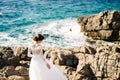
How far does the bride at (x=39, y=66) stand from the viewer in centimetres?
1183

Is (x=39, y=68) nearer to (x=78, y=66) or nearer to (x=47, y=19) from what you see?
(x=78, y=66)

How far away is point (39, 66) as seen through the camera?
1199 cm

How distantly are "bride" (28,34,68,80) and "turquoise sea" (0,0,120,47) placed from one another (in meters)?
18.8

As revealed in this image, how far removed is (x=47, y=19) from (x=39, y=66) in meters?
32.0

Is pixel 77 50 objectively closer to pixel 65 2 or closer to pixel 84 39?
pixel 84 39

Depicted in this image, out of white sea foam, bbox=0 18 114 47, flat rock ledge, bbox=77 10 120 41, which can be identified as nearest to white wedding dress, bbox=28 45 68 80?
white sea foam, bbox=0 18 114 47

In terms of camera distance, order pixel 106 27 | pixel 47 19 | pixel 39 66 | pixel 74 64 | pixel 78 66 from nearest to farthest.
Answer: pixel 39 66 < pixel 78 66 < pixel 74 64 < pixel 106 27 < pixel 47 19

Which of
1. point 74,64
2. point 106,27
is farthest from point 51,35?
point 74,64

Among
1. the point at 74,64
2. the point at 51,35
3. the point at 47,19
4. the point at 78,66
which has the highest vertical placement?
the point at 78,66

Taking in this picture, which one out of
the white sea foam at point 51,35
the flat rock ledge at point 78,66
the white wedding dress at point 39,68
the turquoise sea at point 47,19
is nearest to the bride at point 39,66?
the white wedding dress at point 39,68

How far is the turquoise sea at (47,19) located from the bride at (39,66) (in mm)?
18762

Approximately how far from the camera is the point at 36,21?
4234cm

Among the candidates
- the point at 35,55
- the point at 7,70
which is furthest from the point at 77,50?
the point at 35,55

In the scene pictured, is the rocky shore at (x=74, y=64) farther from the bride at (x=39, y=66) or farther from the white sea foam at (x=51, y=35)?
the white sea foam at (x=51, y=35)
